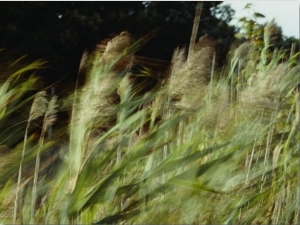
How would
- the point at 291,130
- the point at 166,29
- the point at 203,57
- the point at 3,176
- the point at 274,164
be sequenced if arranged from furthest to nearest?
the point at 166,29 < the point at 291,130 < the point at 274,164 < the point at 203,57 < the point at 3,176

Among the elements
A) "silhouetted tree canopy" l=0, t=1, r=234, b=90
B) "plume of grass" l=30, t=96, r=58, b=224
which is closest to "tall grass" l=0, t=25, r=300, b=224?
"plume of grass" l=30, t=96, r=58, b=224

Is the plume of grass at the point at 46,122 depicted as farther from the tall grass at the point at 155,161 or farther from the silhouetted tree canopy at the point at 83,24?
the silhouetted tree canopy at the point at 83,24

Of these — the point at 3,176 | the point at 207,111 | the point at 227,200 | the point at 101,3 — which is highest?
the point at 101,3

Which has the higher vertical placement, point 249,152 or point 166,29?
point 166,29

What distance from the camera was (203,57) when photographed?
79.1 inches

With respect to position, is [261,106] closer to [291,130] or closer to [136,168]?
[136,168]

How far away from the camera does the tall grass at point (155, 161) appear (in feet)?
5.86

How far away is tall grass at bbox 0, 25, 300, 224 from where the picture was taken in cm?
179

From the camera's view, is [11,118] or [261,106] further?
[11,118]

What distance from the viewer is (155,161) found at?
2182mm

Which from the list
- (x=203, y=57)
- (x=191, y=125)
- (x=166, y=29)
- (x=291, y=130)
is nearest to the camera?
(x=203, y=57)

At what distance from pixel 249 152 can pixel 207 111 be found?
518 mm

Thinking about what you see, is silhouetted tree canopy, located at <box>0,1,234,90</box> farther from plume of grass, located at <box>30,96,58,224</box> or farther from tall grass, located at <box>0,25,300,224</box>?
plume of grass, located at <box>30,96,58,224</box>

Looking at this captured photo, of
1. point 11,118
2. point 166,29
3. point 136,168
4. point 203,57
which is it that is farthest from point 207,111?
point 166,29
